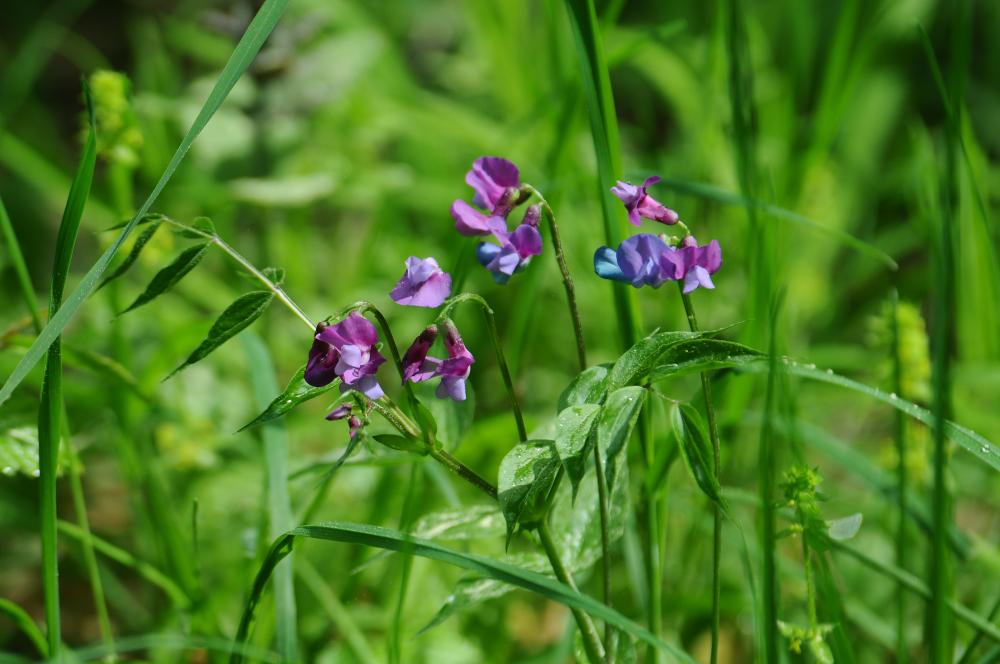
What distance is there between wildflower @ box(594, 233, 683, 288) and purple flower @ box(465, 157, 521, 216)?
116 mm

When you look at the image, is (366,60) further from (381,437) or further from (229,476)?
(381,437)

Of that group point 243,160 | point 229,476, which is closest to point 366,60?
point 243,160

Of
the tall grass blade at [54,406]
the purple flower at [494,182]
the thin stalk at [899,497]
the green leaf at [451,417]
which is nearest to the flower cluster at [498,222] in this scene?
the purple flower at [494,182]

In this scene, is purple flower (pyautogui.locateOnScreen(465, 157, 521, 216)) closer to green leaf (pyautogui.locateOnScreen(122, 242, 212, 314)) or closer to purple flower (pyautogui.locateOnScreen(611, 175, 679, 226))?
purple flower (pyautogui.locateOnScreen(611, 175, 679, 226))

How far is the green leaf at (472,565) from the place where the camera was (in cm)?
88

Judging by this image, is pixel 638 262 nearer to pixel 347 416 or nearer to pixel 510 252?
pixel 510 252

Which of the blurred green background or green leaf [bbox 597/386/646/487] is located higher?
green leaf [bbox 597/386/646/487]

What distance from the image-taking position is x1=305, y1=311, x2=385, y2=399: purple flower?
89cm

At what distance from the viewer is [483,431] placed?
1674mm

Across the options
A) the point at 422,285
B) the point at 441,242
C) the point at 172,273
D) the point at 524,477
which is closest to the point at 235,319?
the point at 172,273

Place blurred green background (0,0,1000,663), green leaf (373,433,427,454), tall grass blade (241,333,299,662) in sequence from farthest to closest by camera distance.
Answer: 1. blurred green background (0,0,1000,663)
2. tall grass blade (241,333,299,662)
3. green leaf (373,433,427,454)

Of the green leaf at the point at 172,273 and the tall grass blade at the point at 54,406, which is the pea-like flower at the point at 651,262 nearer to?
the green leaf at the point at 172,273

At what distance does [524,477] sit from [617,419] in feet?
0.34

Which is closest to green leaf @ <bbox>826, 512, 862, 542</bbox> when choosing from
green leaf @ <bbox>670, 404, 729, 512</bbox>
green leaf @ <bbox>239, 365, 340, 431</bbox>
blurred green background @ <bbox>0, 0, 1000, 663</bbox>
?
blurred green background @ <bbox>0, 0, 1000, 663</bbox>
